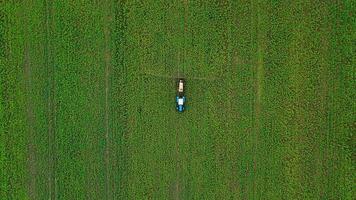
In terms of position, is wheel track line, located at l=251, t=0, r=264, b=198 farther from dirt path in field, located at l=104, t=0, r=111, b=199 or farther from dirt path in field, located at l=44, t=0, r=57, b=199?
dirt path in field, located at l=44, t=0, r=57, b=199

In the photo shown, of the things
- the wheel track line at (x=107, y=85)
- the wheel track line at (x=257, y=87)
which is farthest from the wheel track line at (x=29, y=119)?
the wheel track line at (x=257, y=87)

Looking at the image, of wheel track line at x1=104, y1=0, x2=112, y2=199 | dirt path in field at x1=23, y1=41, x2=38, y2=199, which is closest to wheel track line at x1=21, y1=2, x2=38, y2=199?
dirt path in field at x1=23, y1=41, x2=38, y2=199

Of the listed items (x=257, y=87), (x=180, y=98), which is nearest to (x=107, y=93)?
(x=180, y=98)

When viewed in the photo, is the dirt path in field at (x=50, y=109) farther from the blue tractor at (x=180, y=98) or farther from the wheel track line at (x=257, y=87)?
the wheel track line at (x=257, y=87)

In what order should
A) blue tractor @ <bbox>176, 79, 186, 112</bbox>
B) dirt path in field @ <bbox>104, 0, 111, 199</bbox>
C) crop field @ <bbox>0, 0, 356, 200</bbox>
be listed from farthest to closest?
dirt path in field @ <bbox>104, 0, 111, 199</bbox>, blue tractor @ <bbox>176, 79, 186, 112</bbox>, crop field @ <bbox>0, 0, 356, 200</bbox>

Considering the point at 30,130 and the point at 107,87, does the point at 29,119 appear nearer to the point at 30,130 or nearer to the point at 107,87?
the point at 30,130
